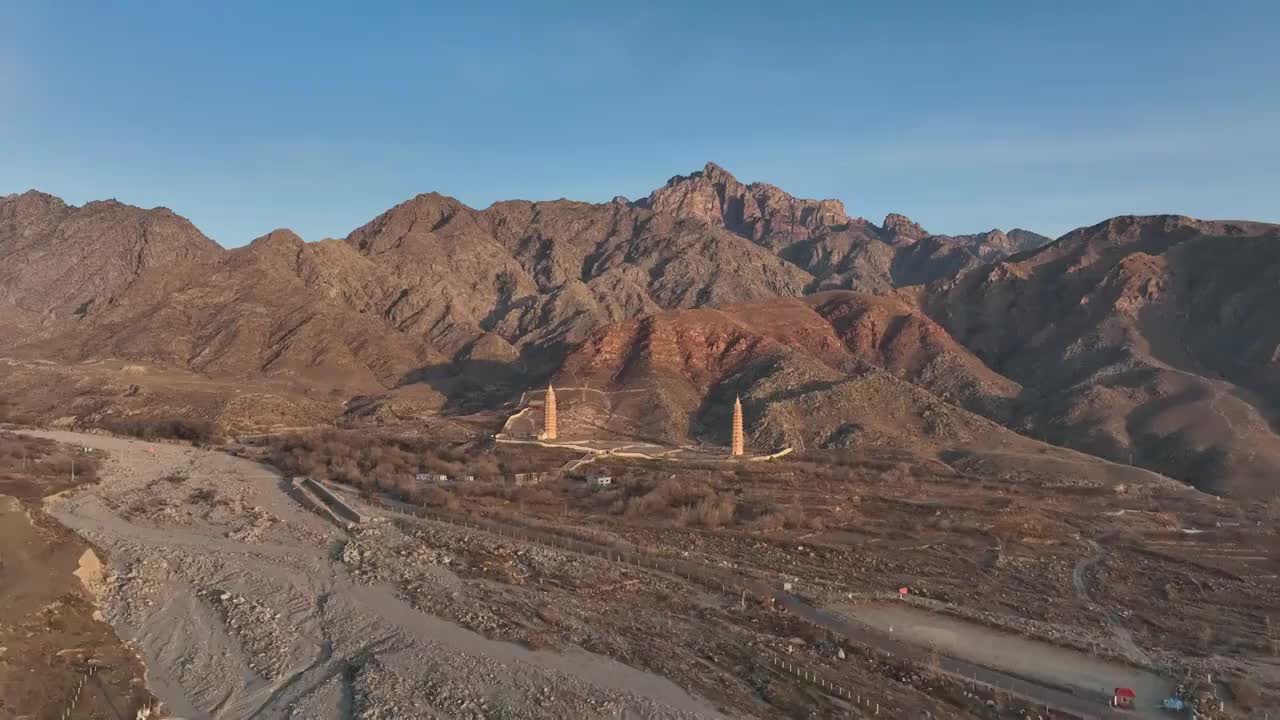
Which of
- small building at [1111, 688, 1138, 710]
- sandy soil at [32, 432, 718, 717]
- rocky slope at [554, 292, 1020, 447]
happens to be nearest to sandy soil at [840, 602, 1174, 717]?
small building at [1111, 688, 1138, 710]

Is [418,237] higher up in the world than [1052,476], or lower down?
higher up

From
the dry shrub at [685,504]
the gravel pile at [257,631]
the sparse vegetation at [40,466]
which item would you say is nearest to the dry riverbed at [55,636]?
the gravel pile at [257,631]

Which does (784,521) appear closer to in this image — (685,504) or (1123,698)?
(685,504)

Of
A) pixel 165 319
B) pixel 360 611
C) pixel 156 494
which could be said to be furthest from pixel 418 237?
pixel 360 611

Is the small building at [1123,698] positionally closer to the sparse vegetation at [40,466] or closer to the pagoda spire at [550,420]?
the pagoda spire at [550,420]

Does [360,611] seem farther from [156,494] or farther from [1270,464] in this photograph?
[1270,464]

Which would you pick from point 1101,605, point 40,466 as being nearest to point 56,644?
point 1101,605
